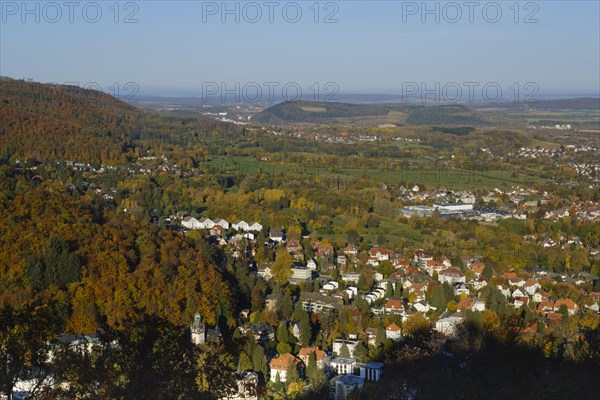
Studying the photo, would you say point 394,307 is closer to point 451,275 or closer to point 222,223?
point 451,275

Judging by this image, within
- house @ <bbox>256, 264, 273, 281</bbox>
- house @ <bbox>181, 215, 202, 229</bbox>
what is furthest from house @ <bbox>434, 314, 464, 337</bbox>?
house @ <bbox>181, 215, 202, 229</bbox>

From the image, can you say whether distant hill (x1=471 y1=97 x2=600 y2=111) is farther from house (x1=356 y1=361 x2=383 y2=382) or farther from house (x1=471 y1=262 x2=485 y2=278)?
house (x1=356 y1=361 x2=383 y2=382)

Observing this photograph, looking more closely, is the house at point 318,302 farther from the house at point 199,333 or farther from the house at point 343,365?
the house at point 343,365

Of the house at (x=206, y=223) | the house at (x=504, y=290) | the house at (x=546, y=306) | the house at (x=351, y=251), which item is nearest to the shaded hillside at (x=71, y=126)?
the house at (x=206, y=223)

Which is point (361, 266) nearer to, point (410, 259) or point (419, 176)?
point (410, 259)

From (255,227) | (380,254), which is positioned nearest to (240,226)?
(255,227)

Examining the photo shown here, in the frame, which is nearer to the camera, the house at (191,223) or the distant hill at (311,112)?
the house at (191,223)
